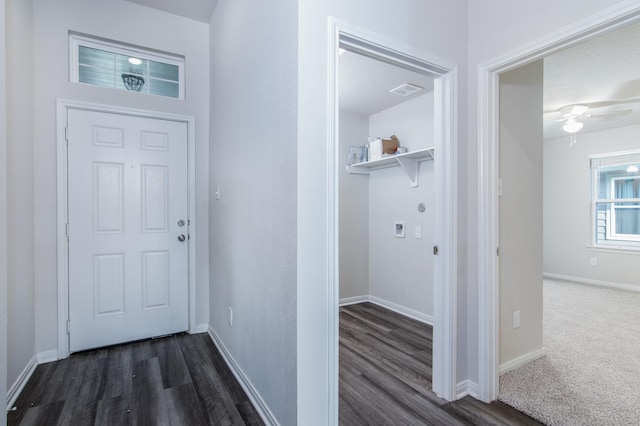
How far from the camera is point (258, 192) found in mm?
1817

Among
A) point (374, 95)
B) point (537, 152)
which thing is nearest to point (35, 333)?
point (374, 95)

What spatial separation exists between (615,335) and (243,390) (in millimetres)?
3501

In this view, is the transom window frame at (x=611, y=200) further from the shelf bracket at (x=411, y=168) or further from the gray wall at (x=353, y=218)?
the gray wall at (x=353, y=218)

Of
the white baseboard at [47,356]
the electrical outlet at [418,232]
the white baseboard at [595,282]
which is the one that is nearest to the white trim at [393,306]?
the electrical outlet at [418,232]

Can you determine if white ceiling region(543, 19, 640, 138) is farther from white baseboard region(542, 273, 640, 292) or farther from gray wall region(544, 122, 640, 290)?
white baseboard region(542, 273, 640, 292)

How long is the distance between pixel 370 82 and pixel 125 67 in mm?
2277

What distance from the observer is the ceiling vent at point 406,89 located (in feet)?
10.4

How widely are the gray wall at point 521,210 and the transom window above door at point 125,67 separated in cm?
280

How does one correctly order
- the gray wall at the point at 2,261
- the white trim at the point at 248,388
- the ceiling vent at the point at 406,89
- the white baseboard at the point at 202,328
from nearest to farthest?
the gray wall at the point at 2,261, the white trim at the point at 248,388, the white baseboard at the point at 202,328, the ceiling vent at the point at 406,89

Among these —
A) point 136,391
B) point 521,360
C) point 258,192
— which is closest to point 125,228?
point 136,391

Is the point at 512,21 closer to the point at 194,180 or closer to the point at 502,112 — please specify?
the point at 502,112

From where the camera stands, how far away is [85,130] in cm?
253

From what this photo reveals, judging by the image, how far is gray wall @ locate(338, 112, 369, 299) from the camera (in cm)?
398

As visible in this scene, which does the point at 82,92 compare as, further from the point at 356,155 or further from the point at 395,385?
the point at 395,385
